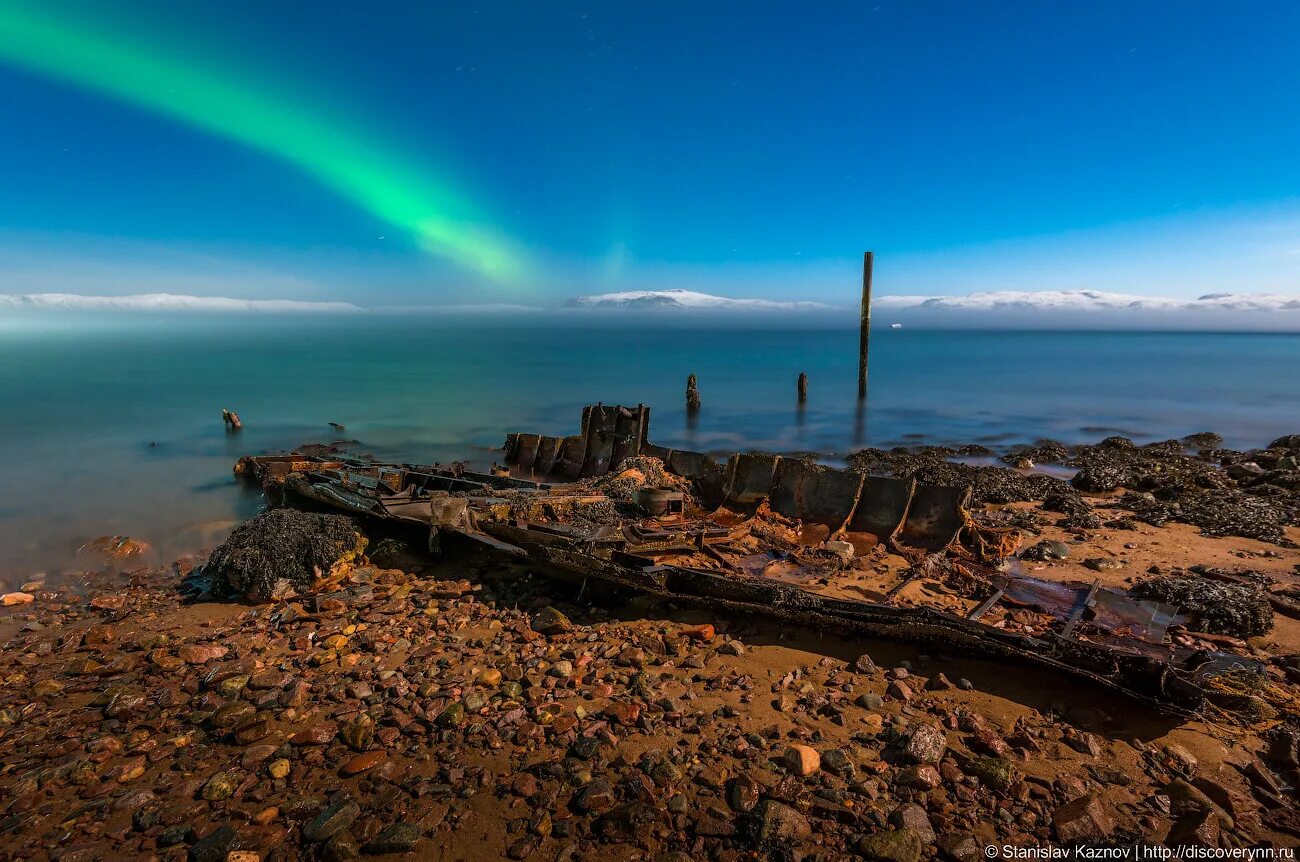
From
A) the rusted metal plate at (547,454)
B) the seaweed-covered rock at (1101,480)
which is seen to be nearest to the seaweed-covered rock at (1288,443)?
the seaweed-covered rock at (1101,480)

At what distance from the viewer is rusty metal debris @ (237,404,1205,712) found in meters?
5.98

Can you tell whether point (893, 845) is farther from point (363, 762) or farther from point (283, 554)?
point (283, 554)

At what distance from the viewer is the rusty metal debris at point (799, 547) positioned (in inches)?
235

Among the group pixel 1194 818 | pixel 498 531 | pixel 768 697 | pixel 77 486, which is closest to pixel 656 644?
pixel 768 697

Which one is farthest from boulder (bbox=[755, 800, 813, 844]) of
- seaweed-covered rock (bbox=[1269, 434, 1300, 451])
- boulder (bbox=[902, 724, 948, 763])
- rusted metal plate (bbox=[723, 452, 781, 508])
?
seaweed-covered rock (bbox=[1269, 434, 1300, 451])

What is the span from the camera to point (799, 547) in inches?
372

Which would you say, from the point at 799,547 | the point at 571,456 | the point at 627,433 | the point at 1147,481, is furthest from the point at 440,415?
the point at 1147,481

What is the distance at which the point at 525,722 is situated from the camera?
5.53 m

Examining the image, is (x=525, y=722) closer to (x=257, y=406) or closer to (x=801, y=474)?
(x=801, y=474)

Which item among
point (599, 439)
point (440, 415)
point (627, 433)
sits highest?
point (627, 433)

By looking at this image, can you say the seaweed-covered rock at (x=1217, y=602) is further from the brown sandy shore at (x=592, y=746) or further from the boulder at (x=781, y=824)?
the boulder at (x=781, y=824)

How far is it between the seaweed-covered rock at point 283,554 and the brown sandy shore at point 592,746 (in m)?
0.82

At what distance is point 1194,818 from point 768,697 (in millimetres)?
2967

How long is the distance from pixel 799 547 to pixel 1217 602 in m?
4.72
